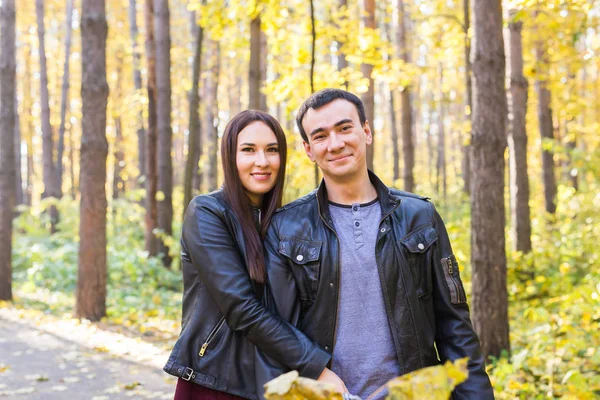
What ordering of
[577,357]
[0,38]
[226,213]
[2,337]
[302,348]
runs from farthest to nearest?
[0,38], [2,337], [577,357], [226,213], [302,348]

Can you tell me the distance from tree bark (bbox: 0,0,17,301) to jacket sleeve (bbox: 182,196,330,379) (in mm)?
9099

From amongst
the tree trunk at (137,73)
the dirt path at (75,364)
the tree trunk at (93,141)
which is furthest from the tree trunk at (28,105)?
the dirt path at (75,364)

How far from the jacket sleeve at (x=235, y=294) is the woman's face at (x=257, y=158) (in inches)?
8.2

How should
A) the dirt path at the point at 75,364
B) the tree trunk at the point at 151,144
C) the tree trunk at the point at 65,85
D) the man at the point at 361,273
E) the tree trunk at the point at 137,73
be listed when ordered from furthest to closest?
1. the tree trunk at the point at 65,85
2. the tree trunk at the point at 137,73
3. the tree trunk at the point at 151,144
4. the dirt path at the point at 75,364
5. the man at the point at 361,273

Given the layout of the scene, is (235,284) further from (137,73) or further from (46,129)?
(46,129)

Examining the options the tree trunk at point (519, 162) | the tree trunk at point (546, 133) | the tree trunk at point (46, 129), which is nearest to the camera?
the tree trunk at point (519, 162)

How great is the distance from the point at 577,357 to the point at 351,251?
4309mm

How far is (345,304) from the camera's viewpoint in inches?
91.5

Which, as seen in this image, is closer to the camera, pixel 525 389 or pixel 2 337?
pixel 525 389

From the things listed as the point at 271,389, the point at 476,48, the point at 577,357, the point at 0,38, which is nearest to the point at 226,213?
the point at 271,389

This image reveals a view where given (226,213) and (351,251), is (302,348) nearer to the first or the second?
(351,251)

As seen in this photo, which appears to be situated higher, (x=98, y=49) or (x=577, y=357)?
(x=98, y=49)

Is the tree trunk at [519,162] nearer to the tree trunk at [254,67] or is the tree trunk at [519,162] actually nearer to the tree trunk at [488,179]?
the tree trunk at [254,67]

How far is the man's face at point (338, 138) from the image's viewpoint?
244cm
